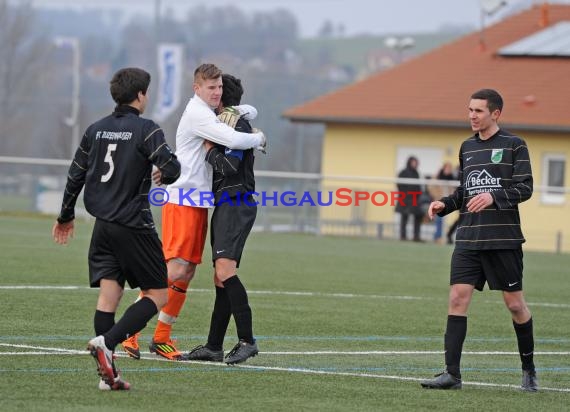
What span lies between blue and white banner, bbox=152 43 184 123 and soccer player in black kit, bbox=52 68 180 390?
3409cm

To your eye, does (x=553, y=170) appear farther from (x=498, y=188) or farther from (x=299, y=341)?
(x=498, y=188)

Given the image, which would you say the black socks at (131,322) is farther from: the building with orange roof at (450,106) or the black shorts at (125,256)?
the building with orange roof at (450,106)

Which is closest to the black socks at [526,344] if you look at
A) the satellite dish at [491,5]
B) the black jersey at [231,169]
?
the black jersey at [231,169]

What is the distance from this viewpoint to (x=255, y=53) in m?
109

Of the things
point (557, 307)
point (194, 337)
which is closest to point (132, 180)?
point (194, 337)

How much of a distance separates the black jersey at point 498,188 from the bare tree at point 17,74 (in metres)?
54.2

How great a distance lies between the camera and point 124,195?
8328 mm

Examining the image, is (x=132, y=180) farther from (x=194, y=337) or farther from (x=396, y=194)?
(x=396, y=194)

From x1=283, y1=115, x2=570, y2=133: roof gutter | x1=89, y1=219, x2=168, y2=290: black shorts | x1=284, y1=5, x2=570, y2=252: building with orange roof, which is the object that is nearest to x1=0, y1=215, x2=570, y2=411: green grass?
x1=89, y1=219, x2=168, y2=290: black shorts

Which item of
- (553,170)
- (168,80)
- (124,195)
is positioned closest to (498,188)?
(124,195)

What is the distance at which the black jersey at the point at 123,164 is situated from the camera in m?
8.30

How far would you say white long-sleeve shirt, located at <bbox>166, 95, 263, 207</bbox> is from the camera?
30.8ft

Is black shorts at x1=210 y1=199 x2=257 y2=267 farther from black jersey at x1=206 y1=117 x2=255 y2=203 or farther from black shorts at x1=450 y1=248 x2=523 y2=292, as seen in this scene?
black shorts at x1=450 y1=248 x2=523 y2=292

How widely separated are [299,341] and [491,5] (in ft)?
86.7
